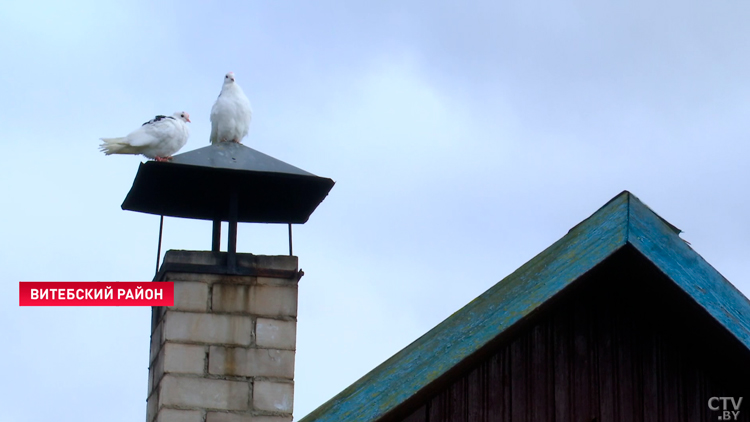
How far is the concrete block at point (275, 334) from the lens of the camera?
23.6 ft

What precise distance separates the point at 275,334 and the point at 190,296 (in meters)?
0.51

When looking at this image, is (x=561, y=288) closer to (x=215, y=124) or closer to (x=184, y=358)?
(x=184, y=358)

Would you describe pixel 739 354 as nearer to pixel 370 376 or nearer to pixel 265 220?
pixel 370 376

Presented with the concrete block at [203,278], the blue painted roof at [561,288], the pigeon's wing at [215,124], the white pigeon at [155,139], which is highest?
the white pigeon at [155,139]

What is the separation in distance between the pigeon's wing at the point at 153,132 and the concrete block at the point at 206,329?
2389 mm

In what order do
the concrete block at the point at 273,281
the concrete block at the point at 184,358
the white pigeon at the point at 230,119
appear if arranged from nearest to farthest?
the concrete block at the point at 184,358
the concrete block at the point at 273,281
the white pigeon at the point at 230,119

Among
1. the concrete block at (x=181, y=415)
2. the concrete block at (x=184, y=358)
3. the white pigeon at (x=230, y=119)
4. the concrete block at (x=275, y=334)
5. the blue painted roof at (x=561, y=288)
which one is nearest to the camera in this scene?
the blue painted roof at (x=561, y=288)

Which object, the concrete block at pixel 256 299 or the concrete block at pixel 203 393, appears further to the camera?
the concrete block at pixel 256 299

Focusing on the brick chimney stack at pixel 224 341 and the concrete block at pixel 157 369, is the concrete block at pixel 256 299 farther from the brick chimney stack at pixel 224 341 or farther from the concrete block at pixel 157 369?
the concrete block at pixel 157 369

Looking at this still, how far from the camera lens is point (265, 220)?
27.9 ft

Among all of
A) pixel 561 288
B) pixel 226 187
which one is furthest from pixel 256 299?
pixel 561 288

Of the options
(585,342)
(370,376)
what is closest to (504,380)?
(585,342)

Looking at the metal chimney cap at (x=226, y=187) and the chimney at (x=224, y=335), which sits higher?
the metal chimney cap at (x=226, y=187)

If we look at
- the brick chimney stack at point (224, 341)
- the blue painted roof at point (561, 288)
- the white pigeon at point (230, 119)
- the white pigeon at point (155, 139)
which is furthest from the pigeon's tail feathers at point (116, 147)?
the blue painted roof at point (561, 288)
